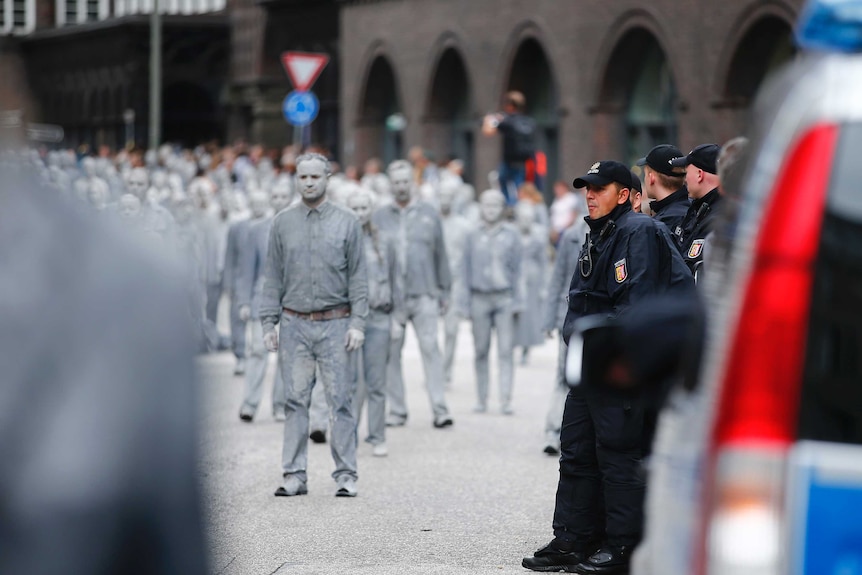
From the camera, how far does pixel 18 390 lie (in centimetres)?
220

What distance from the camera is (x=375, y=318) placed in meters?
12.6

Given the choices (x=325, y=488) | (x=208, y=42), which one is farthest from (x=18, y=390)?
(x=208, y=42)

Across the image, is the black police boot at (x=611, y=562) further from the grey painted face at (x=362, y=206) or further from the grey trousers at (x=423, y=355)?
the grey trousers at (x=423, y=355)

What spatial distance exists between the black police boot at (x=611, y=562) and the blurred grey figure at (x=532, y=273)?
8.80m

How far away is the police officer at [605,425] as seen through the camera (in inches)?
304

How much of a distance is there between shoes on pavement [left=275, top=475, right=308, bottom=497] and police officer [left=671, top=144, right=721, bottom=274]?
2.91 m

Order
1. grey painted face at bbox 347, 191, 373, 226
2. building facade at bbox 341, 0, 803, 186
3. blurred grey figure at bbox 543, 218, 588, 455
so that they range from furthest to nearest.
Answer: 1. building facade at bbox 341, 0, 803, 186
2. grey painted face at bbox 347, 191, 373, 226
3. blurred grey figure at bbox 543, 218, 588, 455

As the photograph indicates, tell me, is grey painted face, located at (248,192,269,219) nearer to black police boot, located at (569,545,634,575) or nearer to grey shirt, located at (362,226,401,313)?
grey shirt, located at (362,226,401,313)

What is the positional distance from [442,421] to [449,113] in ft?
75.2

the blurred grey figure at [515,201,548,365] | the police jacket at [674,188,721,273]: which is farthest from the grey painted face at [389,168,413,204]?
the police jacket at [674,188,721,273]

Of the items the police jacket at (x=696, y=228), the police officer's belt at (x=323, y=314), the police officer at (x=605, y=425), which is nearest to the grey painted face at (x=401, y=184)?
the police officer's belt at (x=323, y=314)

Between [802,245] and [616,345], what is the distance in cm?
67

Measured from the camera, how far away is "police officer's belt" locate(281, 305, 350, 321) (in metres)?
10.4

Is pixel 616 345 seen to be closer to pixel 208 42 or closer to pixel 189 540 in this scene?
pixel 189 540
